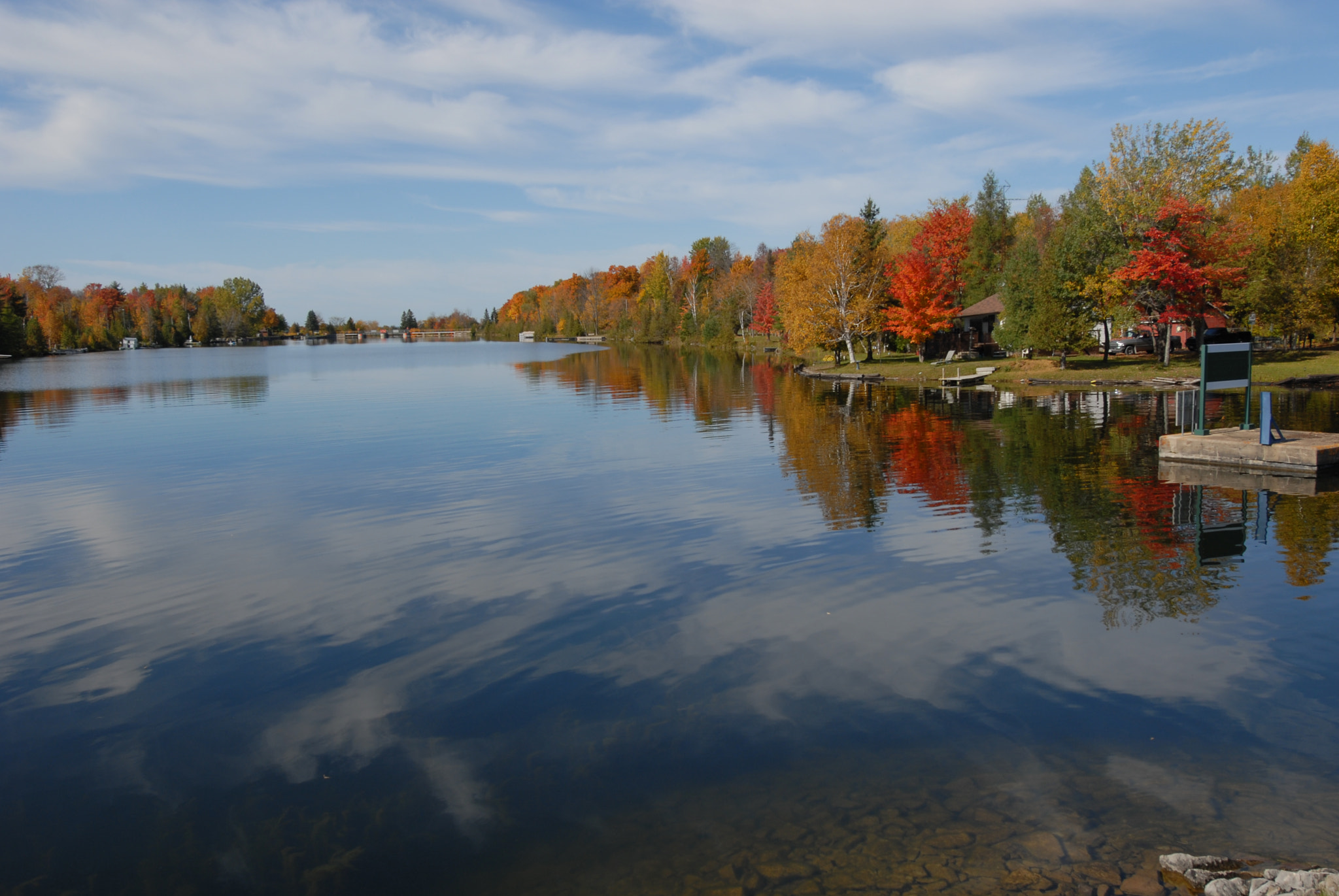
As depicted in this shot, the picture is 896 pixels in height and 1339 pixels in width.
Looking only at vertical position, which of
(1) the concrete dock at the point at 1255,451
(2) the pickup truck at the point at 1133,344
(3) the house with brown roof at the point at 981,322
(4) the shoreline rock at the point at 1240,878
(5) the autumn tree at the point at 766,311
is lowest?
(4) the shoreline rock at the point at 1240,878

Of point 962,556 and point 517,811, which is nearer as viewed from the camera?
point 517,811

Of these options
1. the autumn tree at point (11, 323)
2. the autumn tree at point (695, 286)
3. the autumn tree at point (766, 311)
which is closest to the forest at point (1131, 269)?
the autumn tree at point (766, 311)

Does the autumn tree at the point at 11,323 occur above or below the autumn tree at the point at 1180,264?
above

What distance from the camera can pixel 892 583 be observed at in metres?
13.3

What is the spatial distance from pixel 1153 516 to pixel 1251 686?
8.89 metres

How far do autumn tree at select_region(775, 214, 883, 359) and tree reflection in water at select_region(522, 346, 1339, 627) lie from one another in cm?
1865

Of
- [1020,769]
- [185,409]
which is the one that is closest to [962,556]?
[1020,769]

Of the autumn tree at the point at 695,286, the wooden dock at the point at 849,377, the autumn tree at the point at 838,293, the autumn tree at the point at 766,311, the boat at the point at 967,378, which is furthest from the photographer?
the autumn tree at the point at 695,286

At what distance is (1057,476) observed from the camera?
2189cm

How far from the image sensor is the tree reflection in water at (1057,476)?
13.6 m

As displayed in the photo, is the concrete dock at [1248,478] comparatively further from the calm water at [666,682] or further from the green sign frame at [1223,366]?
the green sign frame at [1223,366]

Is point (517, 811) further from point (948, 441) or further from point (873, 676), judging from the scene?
point (948, 441)

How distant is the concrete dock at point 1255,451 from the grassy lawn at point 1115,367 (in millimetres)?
26285

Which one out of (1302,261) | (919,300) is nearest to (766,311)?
(919,300)
